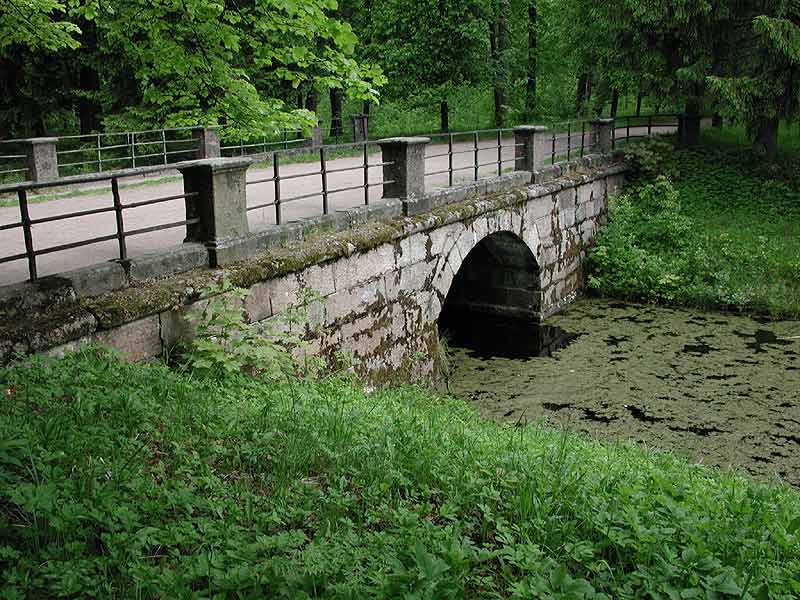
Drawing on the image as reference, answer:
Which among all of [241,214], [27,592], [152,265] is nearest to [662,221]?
[241,214]

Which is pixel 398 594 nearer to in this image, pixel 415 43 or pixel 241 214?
pixel 241 214

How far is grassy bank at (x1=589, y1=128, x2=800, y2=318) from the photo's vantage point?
50.6ft

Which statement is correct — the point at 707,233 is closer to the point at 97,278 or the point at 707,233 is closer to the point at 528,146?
the point at 528,146

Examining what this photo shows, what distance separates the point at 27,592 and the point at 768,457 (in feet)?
26.3

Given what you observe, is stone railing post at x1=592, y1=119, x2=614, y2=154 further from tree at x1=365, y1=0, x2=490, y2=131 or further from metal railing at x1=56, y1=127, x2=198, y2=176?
metal railing at x1=56, y1=127, x2=198, y2=176

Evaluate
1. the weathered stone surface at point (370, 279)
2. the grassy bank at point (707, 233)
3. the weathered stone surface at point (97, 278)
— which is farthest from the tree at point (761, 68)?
the weathered stone surface at point (97, 278)

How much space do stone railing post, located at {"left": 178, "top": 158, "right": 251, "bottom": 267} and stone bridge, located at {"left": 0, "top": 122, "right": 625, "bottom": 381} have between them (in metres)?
0.02

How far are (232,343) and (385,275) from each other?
126 inches

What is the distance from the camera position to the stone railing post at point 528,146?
46.4 feet

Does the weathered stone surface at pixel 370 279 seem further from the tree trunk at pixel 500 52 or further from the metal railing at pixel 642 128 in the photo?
the tree trunk at pixel 500 52

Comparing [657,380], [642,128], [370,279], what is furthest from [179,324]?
[642,128]

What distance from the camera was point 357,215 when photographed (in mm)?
9469

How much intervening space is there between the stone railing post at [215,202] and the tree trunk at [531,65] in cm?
2422

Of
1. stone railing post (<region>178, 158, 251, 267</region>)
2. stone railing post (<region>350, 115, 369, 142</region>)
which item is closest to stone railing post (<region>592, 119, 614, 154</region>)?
stone railing post (<region>350, 115, 369, 142</region>)
